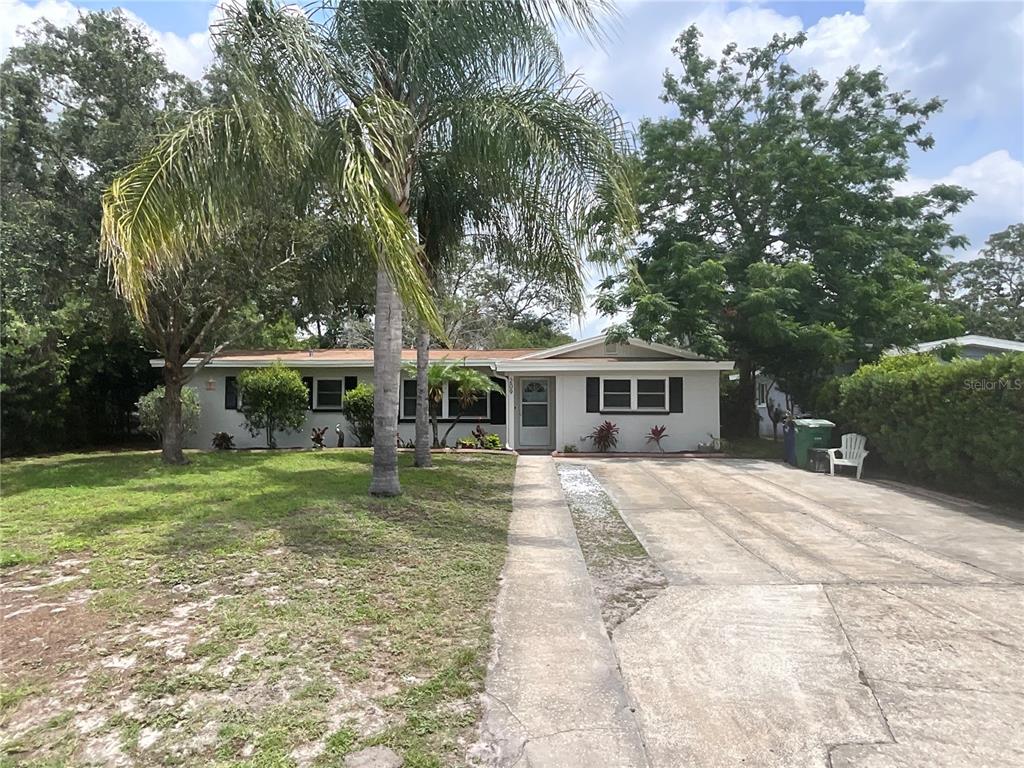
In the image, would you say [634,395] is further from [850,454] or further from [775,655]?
[775,655]

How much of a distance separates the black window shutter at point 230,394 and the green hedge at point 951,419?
15.2 meters

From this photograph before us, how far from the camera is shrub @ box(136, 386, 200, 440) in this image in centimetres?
1469

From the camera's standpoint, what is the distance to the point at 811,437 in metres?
13.7

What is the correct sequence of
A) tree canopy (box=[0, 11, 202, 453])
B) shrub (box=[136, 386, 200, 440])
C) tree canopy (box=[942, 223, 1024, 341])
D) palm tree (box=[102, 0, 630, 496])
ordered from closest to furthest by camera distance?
1. palm tree (box=[102, 0, 630, 496])
2. tree canopy (box=[0, 11, 202, 453])
3. shrub (box=[136, 386, 200, 440])
4. tree canopy (box=[942, 223, 1024, 341])

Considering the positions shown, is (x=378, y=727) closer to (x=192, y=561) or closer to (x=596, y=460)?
(x=192, y=561)

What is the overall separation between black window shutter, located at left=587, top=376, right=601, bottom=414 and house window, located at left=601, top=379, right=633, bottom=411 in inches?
5.2

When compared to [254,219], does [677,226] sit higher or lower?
higher

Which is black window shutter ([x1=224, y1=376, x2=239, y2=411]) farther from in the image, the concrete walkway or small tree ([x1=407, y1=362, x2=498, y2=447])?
the concrete walkway

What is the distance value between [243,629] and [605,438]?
13156mm

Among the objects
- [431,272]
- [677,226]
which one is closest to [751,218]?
[677,226]

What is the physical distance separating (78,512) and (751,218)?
18927 millimetres

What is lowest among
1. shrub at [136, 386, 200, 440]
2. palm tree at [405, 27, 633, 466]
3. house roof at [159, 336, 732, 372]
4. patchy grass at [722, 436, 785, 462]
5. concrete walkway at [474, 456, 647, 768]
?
concrete walkway at [474, 456, 647, 768]

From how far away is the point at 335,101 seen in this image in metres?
7.36

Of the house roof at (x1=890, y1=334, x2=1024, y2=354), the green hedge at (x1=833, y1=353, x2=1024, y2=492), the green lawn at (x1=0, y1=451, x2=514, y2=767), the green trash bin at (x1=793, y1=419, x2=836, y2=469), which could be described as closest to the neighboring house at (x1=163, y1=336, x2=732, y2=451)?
the green trash bin at (x1=793, y1=419, x2=836, y2=469)
